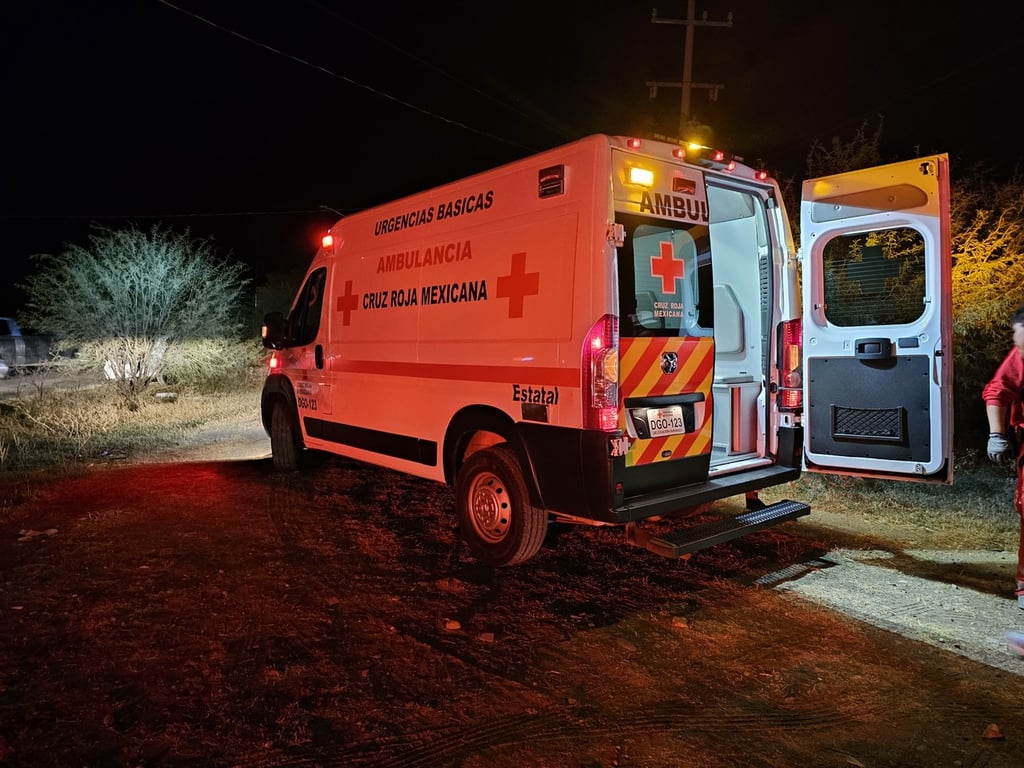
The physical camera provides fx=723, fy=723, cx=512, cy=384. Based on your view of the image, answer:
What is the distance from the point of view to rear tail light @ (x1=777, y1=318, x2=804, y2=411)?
537 cm

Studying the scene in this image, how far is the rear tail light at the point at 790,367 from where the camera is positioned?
537 centimetres

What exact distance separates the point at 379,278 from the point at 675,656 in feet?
12.9

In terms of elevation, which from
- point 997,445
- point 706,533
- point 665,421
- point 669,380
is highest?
point 669,380

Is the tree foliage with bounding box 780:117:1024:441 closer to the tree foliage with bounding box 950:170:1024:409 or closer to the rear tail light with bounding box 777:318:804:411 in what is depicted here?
the tree foliage with bounding box 950:170:1024:409

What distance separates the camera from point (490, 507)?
16.5ft

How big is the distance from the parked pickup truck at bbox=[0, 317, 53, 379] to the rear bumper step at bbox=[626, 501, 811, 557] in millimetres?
22290

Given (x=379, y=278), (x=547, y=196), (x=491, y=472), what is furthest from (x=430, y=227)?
(x=491, y=472)

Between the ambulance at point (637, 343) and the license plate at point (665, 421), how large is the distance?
13mm

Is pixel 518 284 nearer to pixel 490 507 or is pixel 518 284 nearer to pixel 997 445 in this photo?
pixel 490 507

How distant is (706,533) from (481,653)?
159 cm

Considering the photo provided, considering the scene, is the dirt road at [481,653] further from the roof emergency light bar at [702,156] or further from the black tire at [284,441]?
the roof emergency light bar at [702,156]

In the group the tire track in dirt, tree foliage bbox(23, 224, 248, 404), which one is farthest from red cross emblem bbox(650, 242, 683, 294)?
tree foliage bbox(23, 224, 248, 404)

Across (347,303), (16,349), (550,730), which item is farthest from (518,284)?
(16,349)

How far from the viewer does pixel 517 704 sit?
3.27 meters
